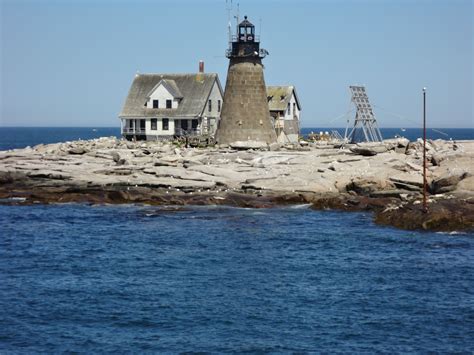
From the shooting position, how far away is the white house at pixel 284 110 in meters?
80.3

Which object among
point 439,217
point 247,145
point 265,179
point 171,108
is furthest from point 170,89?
point 439,217

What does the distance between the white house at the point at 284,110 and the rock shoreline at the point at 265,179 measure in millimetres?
19878

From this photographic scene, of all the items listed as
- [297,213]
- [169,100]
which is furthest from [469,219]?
[169,100]

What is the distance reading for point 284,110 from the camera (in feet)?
266

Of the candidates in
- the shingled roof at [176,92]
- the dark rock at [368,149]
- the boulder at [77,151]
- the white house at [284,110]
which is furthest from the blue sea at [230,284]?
the white house at [284,110]

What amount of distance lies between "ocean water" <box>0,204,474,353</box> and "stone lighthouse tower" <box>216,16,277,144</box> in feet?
72.2

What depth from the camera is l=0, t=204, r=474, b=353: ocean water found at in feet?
80.9

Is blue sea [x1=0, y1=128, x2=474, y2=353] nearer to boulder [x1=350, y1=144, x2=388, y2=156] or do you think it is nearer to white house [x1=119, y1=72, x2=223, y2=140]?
boulder [x1=350, y1=144, x2=388, y2=156]

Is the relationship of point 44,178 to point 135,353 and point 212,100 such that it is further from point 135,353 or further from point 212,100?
point 135,353

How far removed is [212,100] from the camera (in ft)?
260

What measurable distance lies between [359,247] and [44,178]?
80.7 feet

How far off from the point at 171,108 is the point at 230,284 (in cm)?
4753

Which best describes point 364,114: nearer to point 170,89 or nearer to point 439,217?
point 170,89

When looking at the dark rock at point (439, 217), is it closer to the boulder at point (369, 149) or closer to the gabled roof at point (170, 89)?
the boulder at point (369, 149)
